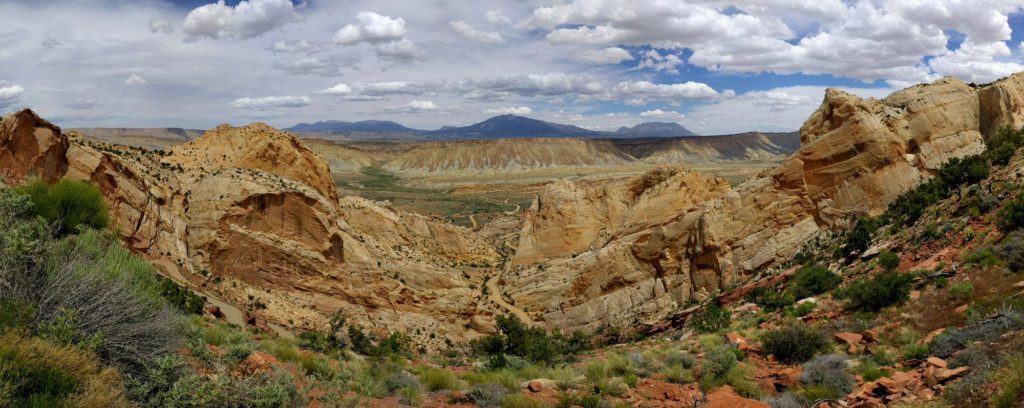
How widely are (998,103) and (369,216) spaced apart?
3697 centimetres

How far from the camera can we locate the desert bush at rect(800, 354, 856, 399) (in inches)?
370

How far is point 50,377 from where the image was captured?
5293 mm

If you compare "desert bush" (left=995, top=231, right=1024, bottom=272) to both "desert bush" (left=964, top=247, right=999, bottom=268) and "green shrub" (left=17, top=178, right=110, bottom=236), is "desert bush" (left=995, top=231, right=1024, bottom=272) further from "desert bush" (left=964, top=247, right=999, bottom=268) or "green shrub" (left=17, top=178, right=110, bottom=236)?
"green shrub" (left=17, top=178, right=110, bottom=236)

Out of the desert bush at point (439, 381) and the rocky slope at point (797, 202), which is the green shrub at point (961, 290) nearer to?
the rocky slope at point (797, 202)

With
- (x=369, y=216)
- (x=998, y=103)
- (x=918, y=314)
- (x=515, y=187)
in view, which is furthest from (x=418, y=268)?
(x=515, y=187)

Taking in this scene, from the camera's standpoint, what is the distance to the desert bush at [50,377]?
4973 millimetres

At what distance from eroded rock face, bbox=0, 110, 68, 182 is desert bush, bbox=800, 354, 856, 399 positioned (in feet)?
66.3

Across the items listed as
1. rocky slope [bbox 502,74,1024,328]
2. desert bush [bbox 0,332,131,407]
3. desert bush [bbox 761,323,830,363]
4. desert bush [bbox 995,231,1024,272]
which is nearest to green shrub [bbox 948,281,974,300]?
desert bush [bbox 995,231,1024,272]

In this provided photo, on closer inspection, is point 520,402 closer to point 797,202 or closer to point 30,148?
point 30,148

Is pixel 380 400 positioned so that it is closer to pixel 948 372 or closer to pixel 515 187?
pixel 948 372

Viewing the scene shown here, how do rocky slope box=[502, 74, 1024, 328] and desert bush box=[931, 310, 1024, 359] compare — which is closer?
desert bush box=[931, 310, 1024, 359]

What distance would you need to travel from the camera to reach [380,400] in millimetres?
9289

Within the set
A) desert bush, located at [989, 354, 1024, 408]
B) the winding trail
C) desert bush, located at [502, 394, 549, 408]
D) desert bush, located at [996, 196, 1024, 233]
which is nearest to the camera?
desert bush, located at [989, 354, 1024, 408]

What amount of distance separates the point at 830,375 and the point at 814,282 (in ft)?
32.8
